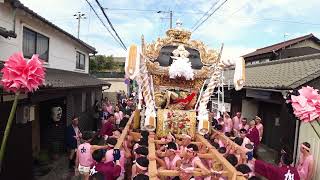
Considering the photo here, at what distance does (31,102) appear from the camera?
8477 millimetres

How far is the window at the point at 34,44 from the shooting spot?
386 inches

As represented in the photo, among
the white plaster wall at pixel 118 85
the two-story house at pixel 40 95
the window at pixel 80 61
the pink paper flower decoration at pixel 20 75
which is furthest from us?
the white plaster wall at pixel 118 85

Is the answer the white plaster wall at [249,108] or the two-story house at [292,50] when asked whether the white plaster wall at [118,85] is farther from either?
the white plaster wall at [249,108]

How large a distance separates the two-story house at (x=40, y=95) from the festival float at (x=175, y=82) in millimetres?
2151

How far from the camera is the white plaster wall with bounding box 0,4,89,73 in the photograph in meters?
8.30

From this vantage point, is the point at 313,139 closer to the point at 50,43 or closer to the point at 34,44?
the point at 34,44

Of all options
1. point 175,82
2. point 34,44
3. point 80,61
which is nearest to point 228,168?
point 175,82

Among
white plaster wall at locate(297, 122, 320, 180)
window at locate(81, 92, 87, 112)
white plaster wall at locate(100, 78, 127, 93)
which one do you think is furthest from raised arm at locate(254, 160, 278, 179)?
white plaster wall at locate(100, 78, 127, 93)

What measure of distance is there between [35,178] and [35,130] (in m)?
3.04

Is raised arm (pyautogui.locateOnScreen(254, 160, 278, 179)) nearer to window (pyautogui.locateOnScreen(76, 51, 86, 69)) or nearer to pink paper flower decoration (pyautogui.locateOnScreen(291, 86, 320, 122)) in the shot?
pink paper flower decoration (pyautogui.locateOnScreen(291, 86, 320, 122))

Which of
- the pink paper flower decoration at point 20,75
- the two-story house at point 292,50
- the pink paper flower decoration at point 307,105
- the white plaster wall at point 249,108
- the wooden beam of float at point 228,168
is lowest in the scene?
the wooden beam of float at point 228,168

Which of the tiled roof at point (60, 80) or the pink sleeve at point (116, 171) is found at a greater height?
the tiled roof at point (60, 80)

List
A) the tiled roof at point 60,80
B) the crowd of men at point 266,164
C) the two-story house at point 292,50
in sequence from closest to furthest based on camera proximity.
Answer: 1. the crowd of men at point 266,164
2. the tiled roof at point 60,80
3. the two-story house at point 292,50

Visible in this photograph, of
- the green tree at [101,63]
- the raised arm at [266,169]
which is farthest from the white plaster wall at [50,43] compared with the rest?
the green tree at [101,63]
